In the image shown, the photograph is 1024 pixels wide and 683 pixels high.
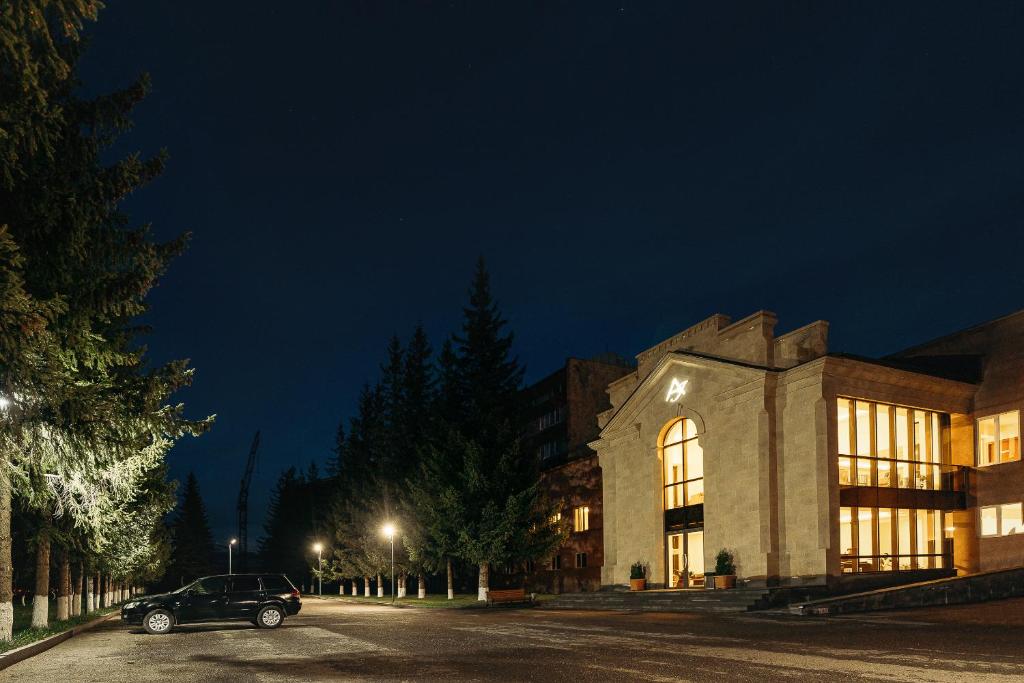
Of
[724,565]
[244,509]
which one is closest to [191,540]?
[244,509]

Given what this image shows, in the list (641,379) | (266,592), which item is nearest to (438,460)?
(641,379)

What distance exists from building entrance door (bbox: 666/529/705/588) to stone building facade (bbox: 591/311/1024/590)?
0.10 meters

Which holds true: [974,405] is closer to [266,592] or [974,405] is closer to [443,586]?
[266,592]

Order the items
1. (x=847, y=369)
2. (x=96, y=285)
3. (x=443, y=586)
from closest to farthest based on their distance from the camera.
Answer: (x=96, y=285)
(x=847, y=369)
(x=443, y=586)

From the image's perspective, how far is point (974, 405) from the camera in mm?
35906

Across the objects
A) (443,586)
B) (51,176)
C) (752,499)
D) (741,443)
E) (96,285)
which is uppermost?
(51,176)

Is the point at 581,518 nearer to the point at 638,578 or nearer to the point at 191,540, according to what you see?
A: the point at 638,578

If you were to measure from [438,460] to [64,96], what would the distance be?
101ft

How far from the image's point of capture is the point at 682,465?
132 ft

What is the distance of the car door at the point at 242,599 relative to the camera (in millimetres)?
25234

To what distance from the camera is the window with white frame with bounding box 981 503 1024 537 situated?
108 ft

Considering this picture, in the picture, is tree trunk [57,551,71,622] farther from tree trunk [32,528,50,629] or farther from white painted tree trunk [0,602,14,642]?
white painted tree trunk [0,602,14,642]

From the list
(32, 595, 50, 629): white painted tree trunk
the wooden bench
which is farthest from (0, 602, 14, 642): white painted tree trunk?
the wooden bench

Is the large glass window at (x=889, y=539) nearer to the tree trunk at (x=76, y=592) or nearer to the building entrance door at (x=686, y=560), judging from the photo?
the building entrance door at (x=686, y=560)
